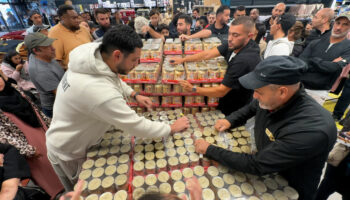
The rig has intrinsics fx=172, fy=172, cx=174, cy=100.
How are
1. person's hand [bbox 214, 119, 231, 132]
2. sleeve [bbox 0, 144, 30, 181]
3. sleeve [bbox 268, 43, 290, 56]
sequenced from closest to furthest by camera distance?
sleeve [bbox 0, 144, 30, 181] → person's hand [bbox 214, 119, 231, 132] → sleeve [bbox 268, 43, 290, 56]

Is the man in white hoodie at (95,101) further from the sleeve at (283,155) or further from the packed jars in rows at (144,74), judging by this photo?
the packed jars in rows at (144,74)

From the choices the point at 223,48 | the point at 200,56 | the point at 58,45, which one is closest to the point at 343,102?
the point at 223,48

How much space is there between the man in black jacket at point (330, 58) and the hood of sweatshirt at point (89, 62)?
138 inches

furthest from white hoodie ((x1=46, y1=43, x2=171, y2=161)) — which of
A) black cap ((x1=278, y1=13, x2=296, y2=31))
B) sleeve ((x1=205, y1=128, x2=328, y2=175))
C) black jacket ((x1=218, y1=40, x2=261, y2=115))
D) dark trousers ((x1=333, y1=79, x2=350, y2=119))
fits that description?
dark trousers ((x1=333, y1=79, x2=350, y2=119))

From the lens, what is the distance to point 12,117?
7.05ft

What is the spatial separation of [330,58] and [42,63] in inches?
191

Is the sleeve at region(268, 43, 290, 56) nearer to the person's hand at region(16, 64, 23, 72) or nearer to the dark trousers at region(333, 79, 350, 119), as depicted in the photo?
the dark trousers at region(333, 79, 350, 119)

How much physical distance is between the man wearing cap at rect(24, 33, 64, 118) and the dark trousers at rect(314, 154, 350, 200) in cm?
376

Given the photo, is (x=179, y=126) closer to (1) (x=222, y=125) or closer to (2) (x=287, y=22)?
(1) (x=222, y=125)

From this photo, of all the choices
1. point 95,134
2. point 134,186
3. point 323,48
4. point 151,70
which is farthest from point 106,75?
point 323,48

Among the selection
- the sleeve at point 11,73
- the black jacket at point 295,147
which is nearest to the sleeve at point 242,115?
the black jacket at point 295,147

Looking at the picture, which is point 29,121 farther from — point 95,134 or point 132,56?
point 132,56

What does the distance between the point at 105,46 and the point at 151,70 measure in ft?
3.42

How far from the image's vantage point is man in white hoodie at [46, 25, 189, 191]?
127cm
